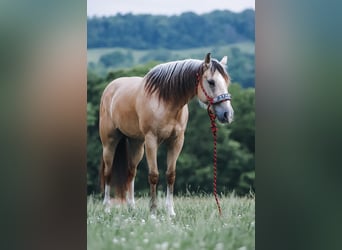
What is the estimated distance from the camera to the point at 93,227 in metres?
3.95

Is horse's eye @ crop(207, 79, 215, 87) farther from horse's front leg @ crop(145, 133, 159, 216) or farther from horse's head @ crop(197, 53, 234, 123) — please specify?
horse's front leg @ crop(145, 133, 159, 216)

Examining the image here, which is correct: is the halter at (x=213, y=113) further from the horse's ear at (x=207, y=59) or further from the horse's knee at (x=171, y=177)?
Answer: the horse's knee at (x=171, y=177)

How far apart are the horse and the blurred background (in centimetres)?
4

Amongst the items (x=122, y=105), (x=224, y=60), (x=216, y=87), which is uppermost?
(x=224, y=60)

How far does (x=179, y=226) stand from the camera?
12.9ft

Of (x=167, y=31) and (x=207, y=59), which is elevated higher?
(x=167, y=31)

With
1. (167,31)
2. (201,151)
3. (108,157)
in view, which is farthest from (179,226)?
(167,31)

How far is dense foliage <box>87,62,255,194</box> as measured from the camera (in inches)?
156

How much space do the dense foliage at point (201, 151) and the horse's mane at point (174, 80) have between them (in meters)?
0.05

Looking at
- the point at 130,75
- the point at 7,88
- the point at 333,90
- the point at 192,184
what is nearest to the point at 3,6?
the point at 7,88

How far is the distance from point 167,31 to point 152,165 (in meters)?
0.71

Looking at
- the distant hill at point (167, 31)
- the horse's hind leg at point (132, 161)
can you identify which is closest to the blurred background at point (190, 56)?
the distant hill at point (167, 31)

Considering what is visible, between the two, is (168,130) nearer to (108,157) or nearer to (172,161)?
(172,161)

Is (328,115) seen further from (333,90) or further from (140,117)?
(140,117)
